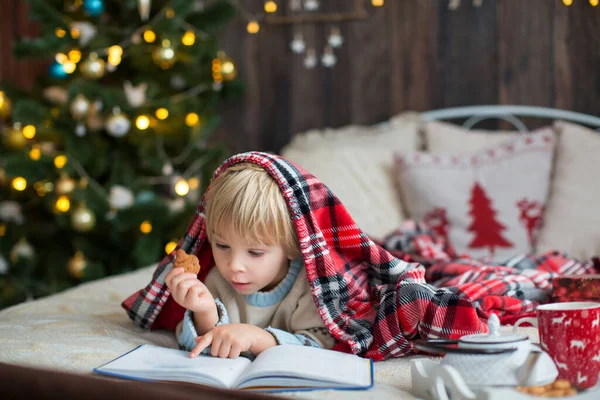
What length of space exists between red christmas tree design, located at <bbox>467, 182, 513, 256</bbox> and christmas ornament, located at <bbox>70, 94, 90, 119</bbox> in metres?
1.49

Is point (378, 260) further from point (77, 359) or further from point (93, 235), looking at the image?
point (93, 235)

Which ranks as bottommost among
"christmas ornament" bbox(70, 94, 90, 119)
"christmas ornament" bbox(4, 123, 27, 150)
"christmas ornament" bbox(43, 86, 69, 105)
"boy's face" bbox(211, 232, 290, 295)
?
"boy's face" bbox(211, 232, 290, 295)

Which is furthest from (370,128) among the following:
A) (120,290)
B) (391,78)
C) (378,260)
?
(378,260)

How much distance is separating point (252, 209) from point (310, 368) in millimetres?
319

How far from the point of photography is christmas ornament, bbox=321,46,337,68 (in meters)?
2.98

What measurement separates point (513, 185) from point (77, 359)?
1.67m

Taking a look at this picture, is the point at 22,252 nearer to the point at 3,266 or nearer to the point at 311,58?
the point at 3,266

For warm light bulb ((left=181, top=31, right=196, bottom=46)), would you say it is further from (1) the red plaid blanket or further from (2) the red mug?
(2) the red mug

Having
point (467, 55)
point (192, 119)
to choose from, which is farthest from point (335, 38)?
point (192, 119)

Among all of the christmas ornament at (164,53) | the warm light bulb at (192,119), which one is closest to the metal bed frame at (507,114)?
the warm light bulb at (192,119)

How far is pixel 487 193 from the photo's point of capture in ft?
7.70

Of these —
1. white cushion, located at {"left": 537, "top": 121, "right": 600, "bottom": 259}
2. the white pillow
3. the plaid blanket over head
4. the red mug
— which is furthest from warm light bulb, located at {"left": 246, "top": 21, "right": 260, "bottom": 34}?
the red mug

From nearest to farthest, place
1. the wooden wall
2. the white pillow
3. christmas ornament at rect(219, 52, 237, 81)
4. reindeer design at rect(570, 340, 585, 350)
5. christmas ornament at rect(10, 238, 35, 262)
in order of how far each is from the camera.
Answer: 1. reindeer design at rect(570, 340, 585, 350)
2. the white pillow
3. the wooden wall
4. christmas ornament at rect(10, 238, 35, 262)
5. christmas ornament at rect(219, 52, 237, 81)

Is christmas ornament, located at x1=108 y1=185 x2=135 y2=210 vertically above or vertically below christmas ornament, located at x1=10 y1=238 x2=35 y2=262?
above
